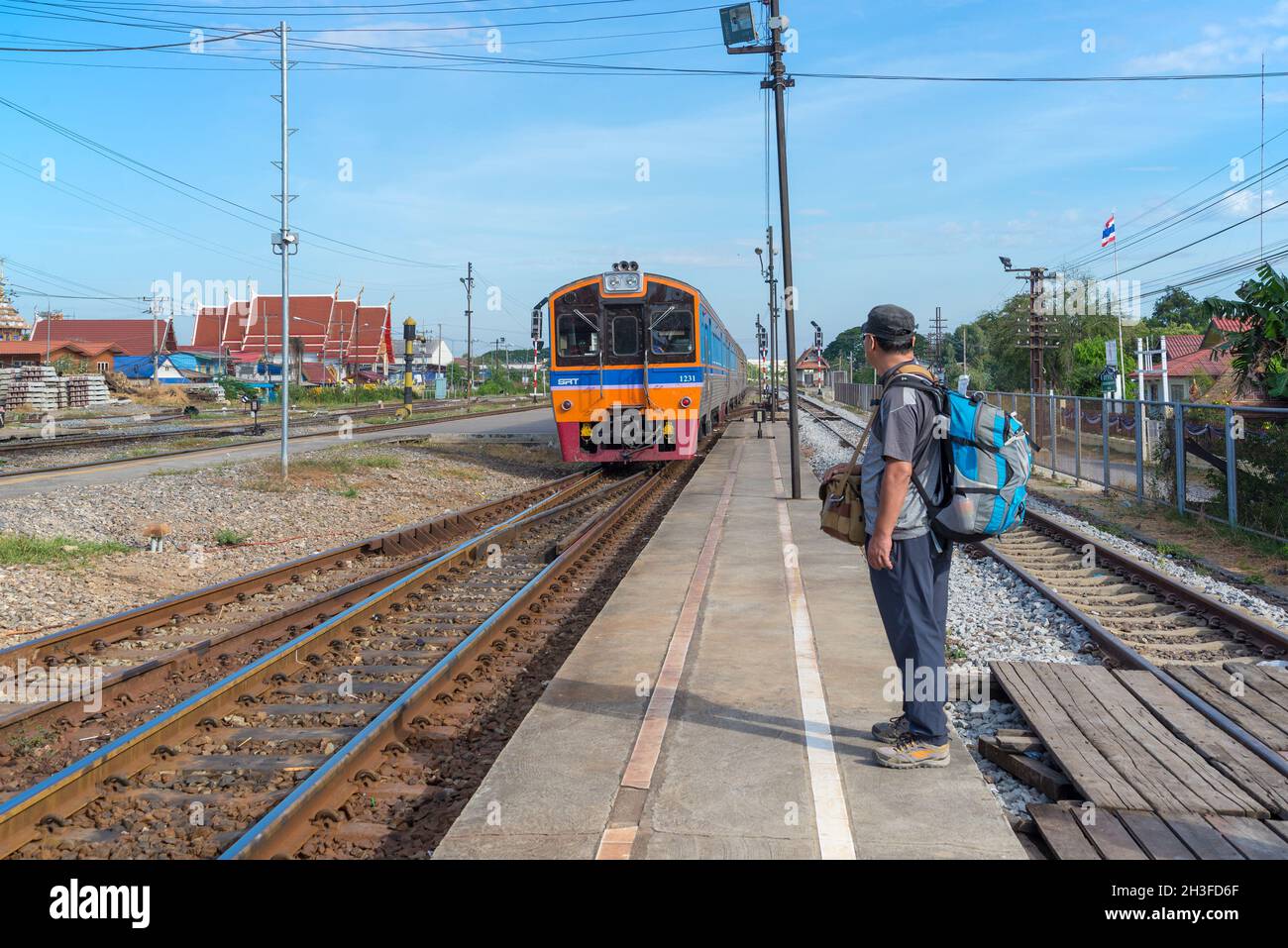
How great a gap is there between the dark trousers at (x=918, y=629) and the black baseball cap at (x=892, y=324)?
0.89 meters

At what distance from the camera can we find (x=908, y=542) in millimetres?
4465

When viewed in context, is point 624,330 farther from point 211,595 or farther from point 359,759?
point 359,759

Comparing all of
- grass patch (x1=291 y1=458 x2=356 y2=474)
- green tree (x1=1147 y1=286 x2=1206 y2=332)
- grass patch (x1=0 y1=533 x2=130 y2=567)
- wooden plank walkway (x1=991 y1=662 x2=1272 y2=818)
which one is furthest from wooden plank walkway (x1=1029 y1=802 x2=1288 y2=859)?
green tree (x1=1147 y1=286 x2=1206 y2=332)

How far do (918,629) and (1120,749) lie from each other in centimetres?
113

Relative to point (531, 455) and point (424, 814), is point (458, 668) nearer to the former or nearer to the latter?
point (424, 814)

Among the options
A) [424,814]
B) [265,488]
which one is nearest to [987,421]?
[424,814]

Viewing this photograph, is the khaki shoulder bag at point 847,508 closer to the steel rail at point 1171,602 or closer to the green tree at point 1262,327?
the steel rail at point 1171,602

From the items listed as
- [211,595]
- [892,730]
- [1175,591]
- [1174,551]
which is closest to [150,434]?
[211,595]

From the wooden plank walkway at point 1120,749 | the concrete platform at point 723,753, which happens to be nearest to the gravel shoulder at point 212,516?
the concrete platform at point 723,753

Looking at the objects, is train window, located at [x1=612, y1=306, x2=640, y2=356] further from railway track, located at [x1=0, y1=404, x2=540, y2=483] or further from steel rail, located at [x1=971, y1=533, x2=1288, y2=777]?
railway track, located at [x1=0, y1=404, x2=540, y2=483]

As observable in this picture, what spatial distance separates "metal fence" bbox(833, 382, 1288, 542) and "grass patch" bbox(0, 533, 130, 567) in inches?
319

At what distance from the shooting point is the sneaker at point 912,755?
449cm
